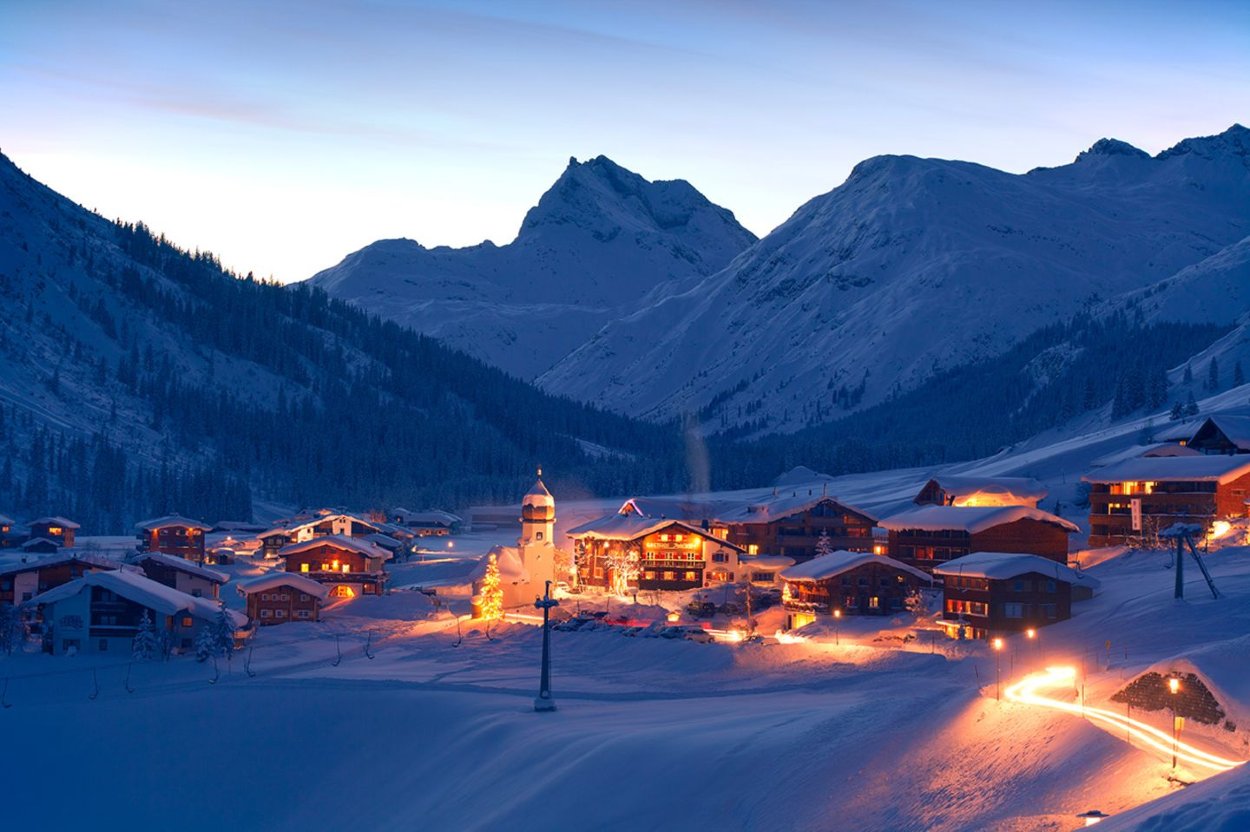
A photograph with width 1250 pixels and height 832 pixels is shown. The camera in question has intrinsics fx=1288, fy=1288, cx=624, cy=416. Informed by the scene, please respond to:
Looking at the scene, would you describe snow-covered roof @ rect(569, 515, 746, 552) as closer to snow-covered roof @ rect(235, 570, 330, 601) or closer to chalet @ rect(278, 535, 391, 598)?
chalet @ rect(278, 535, 391, 598)

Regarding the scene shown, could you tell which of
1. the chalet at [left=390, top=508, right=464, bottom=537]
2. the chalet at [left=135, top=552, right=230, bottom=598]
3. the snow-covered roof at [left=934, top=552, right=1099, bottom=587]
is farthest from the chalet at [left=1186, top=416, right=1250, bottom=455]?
the chalet at [left=390, top=508, right=464, bottom=537]

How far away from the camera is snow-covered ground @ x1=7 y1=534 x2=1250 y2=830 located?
40.2 m

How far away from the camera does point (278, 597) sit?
90500 mm

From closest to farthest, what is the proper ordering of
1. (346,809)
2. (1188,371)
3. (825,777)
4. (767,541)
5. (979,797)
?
(979,797) → (825,777) → (346,809) → (767,541) → (1188,371)

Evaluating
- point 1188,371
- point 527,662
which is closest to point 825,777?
point 527,662

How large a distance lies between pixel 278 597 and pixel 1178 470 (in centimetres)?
6222

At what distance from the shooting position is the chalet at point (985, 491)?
10131 centimetres

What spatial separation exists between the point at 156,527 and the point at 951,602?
265ft

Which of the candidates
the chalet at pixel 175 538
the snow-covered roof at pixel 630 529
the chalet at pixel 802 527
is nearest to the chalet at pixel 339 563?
the snow-covered roof at pixel 630 529

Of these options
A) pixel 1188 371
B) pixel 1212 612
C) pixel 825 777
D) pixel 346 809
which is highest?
pixel 1188 371

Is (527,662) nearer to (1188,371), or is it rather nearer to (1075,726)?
(1075,726)

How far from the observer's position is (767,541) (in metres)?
110

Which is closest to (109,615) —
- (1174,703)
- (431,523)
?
(1174,703)

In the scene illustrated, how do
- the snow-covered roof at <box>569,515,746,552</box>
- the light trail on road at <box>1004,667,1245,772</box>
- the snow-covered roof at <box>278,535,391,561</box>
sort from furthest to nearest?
the snow-covered roof at <box>278,535,391,561</box> < the snow-covered roof at <box>569,515,746,552</box> < the light trail on road at <box>1004,667,1245,772</box>
